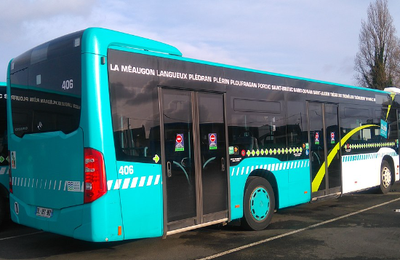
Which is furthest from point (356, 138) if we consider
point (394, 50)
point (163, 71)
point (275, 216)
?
point (394, 50)

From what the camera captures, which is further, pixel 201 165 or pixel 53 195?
pixel 201 165

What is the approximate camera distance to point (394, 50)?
128 feet

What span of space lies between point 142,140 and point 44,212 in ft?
5.96

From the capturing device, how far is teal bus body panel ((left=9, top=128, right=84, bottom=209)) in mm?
5168

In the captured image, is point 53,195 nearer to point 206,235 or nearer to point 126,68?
point 126,68

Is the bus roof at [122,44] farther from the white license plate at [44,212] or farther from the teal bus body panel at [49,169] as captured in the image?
the white license plate at [44,212]

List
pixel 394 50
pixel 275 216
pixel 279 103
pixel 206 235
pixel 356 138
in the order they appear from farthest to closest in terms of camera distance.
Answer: pixel 394 50 < pixel 356 138 < pixel 275 216 < pixel 279 103 < pixel 206 235

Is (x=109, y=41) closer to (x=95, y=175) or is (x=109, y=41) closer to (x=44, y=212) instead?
(x=95, y=175)

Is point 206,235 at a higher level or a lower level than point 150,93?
lower

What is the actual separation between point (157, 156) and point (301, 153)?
3.96 meters

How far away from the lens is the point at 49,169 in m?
5.61

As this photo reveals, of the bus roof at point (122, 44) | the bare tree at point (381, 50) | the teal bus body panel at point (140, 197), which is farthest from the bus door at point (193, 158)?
the bare tree at point (381, 50)

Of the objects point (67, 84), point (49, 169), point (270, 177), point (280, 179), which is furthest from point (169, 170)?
point (280, 179)

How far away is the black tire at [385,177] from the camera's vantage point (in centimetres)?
1150
